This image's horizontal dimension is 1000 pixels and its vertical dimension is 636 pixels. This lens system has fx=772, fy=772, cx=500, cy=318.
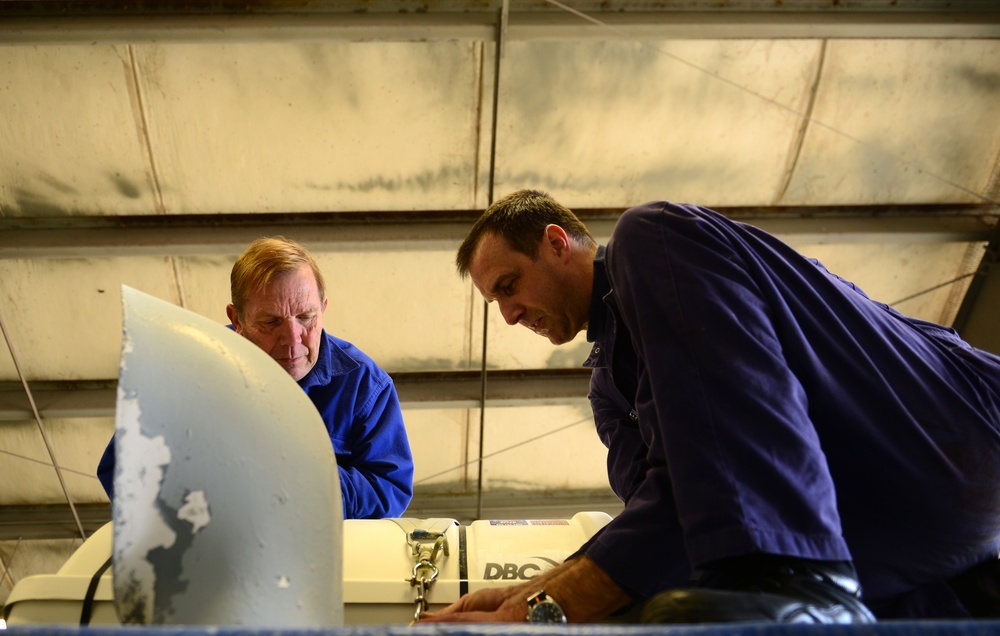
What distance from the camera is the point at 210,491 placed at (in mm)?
943

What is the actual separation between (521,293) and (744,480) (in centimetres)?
102

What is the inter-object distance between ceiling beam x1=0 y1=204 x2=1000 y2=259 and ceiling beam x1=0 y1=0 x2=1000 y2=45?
1.08 meters

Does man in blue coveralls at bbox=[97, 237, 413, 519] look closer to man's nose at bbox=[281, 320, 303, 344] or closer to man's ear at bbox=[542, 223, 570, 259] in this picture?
man's nose at bbox=[281, 320, 303, 344]

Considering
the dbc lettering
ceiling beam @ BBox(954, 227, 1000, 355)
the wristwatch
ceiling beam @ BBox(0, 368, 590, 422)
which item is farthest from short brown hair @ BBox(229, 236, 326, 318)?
ceiling beam @ BBox(954, 227, 1000, 355)

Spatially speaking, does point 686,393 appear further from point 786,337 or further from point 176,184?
point 176,184

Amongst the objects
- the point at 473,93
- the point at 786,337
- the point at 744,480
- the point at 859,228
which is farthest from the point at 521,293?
the point at 859,228

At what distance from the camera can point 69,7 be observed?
387cm

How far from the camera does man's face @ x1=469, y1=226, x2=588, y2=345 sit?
186 centimetres

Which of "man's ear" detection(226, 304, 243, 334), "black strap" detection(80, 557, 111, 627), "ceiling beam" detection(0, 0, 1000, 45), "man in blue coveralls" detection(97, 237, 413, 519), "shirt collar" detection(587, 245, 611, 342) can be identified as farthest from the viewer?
"ceiling beam" detection(0, 0, 1000, 45)

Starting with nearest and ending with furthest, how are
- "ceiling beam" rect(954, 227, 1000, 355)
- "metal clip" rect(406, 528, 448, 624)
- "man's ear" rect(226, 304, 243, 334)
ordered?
"metal clip" rect(406, 528, 448, 624) < "man's ear" rect(226, 304, 243, 334) < "ceiling beam" rect(954, 227, 1000, 355)

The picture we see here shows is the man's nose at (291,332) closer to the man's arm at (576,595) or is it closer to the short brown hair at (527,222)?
the short brown hair at (527,222)

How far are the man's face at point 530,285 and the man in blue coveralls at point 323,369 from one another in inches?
19.1

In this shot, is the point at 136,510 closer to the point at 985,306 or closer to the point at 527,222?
the point at 527,222

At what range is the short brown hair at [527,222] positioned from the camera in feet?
6.20
